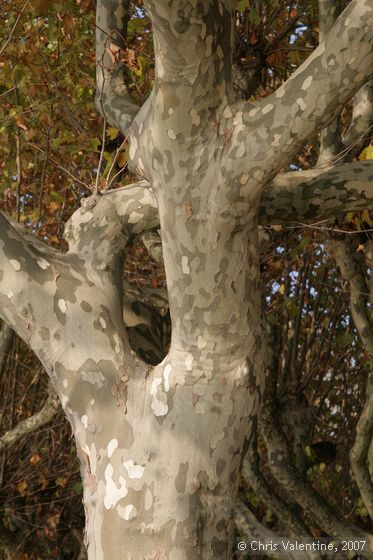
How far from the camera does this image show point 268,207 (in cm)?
334

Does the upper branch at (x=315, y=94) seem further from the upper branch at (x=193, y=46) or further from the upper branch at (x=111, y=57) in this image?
the upper branch at (x=111, y=57)

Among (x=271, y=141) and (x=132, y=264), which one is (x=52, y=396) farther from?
(x=271, y=141)

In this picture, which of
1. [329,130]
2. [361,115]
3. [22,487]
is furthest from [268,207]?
[22,487]

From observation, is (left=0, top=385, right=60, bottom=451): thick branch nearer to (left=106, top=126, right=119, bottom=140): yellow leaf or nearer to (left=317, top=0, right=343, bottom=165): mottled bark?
(left=106, top=126, right=119, bottom=140): yellow leaf

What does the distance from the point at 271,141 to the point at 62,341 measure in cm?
115

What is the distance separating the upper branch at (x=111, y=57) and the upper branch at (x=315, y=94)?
1.43 meters

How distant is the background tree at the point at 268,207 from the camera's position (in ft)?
13.5

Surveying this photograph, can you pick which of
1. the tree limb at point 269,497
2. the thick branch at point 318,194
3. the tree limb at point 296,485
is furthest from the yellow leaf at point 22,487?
the thick branch at point 318,194

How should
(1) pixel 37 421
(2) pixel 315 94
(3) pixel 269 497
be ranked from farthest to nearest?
(3) pixel 269 497
(1) pixel 37 421
(2) pixel 315 94

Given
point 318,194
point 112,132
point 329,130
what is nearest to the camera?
point 318,194

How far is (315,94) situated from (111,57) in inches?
70.6

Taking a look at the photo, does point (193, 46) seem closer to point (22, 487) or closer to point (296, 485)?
point (296, 485)

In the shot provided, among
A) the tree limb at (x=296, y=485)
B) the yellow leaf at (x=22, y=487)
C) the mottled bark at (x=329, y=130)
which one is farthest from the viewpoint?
the yellow leaf at (x=22, y=487)

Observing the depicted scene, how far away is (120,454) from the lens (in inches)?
115
